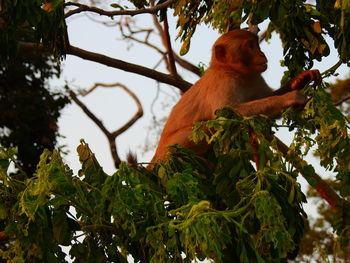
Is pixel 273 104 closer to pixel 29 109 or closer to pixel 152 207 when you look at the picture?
pixel 152 207

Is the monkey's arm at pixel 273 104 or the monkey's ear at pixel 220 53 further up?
the monkey's ear at pixel 220 53

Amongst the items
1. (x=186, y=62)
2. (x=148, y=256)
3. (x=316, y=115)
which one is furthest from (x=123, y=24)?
(x=148, y=256)

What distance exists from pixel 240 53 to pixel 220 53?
8.1 inches

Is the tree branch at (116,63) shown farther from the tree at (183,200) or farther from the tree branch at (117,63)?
the tree at (183,200)

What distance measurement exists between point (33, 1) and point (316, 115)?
5.57ft

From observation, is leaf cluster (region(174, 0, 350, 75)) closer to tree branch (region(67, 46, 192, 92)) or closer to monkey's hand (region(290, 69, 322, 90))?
monkey's hand (region(290, 69, 322, 90))

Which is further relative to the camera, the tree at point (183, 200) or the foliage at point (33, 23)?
the foliage at point (33, 23)

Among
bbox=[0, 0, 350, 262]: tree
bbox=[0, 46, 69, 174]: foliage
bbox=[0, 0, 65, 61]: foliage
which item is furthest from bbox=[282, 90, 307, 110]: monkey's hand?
bbox=[0, 46, 69, 174]: foliage

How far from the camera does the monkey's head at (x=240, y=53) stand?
6934 mm

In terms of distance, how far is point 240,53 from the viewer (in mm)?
6953

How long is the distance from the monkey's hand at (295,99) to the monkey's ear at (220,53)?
1197 millimetres

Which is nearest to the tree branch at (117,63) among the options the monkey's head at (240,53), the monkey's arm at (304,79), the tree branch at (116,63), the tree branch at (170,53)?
the tree branch at (116,63)

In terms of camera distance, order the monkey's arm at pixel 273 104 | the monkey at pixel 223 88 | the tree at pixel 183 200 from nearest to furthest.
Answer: the tree at pixel 183 200
the monkey's arm at pixel 273 104
the monkey at pixel 223 88

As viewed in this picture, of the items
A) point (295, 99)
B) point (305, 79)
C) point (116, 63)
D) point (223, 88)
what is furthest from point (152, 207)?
point (116, 63)
